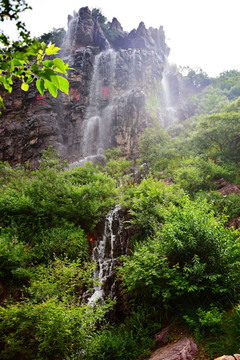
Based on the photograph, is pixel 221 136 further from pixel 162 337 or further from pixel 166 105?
pixel 166 105

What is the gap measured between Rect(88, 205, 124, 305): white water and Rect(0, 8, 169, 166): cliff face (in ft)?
57.1

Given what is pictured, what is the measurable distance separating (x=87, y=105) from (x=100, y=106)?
87.1 inches

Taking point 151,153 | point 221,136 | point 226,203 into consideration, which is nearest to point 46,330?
point 226,203

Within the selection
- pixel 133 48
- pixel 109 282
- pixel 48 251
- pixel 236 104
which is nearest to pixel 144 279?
pixel 109 282

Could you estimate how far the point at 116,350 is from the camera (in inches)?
184

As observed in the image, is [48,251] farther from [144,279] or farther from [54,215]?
[144,279]

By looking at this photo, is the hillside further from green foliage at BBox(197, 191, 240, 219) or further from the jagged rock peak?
the jagged rock peak

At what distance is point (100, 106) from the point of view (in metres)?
A: 33.7

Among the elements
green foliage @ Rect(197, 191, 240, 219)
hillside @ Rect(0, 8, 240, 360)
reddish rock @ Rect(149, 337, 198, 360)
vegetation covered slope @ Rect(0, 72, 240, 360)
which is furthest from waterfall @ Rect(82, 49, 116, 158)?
reddish rock @ Rect(149, 337, 198, 360)

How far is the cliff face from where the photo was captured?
27.8m

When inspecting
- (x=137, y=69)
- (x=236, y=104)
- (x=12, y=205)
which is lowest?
(x=12, y=205)

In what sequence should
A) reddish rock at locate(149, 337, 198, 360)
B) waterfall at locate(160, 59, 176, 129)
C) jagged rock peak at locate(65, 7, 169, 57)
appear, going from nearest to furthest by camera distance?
reddish rock at locate(149, 337, 198, 360) → jagged rock peak at locate(65, 7, 169, 57) → waterfall at locate(160, 59, 176, 129)

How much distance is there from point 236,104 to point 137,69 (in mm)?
23481

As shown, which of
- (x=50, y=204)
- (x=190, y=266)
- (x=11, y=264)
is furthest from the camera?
(x=50, y=204)
